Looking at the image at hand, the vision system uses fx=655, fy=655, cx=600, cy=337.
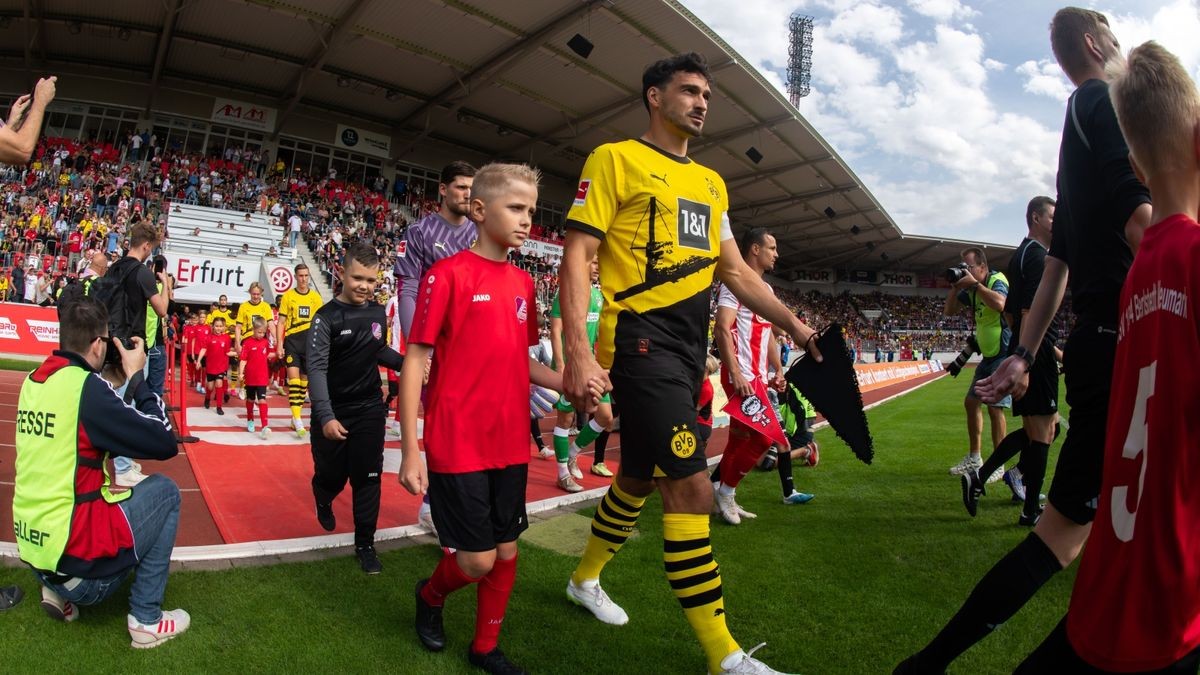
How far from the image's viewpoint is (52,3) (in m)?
20.5

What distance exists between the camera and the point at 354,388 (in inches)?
150

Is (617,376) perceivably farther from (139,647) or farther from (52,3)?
(52,3)

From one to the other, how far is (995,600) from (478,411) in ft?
5.86

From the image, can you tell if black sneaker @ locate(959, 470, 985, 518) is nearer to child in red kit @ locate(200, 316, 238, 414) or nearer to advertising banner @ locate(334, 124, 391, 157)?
child in red kit @ locate(200, 316, 238, 414)

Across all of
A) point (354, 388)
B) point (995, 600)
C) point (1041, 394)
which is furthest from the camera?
point (1041, 394)

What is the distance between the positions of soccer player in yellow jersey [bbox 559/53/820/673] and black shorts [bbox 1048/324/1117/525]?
865 millimetres

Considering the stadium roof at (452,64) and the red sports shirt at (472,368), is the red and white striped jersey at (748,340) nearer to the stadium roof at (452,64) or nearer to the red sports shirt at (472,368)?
the red sports shirt at (472,368)

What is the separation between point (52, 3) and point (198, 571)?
2564cm

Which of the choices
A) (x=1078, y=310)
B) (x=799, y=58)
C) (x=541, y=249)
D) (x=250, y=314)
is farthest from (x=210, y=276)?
(x=799, y=58)

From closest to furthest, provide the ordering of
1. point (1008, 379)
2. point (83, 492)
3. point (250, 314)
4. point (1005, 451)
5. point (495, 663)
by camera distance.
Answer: point (1008, 379), point (495, 663), point (83, 492), point (1005, 451), point (250, 314)

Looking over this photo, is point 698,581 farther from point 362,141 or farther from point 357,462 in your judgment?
point 362,141

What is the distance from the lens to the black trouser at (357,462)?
3.62 metres

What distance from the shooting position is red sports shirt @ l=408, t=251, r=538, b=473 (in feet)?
8.05

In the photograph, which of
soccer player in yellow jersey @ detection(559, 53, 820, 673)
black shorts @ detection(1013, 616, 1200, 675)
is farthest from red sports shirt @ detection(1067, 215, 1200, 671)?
soccer player in yellow jersey @ detection(559, 53, 820, 673)
